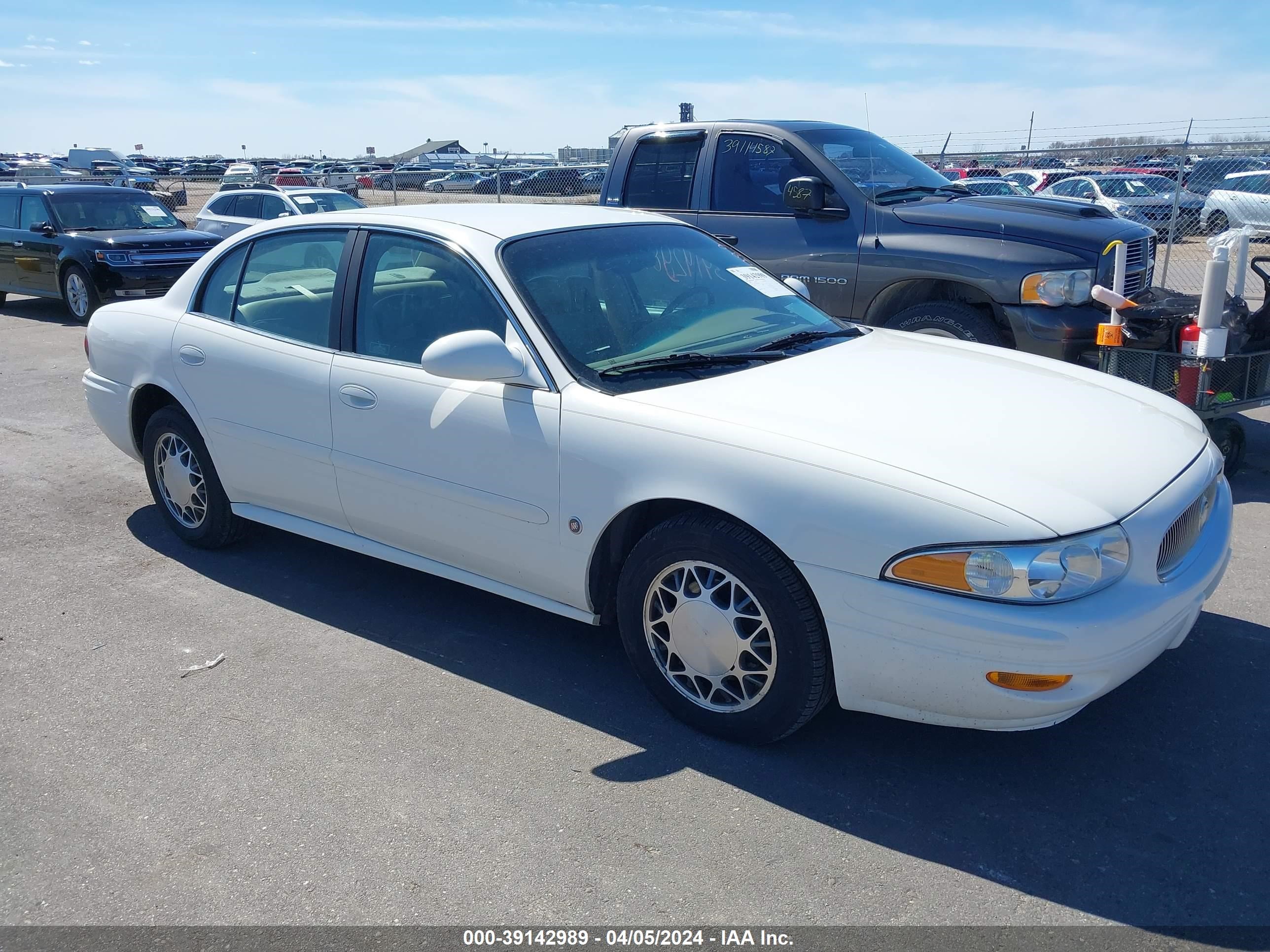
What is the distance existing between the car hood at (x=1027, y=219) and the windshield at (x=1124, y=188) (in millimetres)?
15544

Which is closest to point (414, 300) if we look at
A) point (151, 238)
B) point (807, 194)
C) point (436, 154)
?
point (807, 194)

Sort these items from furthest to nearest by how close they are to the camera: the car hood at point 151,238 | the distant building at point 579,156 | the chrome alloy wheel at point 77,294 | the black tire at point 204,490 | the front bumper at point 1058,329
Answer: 1. the distant building at point 579,156
2. the chrome alloy wheel at point 77,294
3. the car hood at point 151,238
4. the front bumper at point 1058,329
5. the black tire at point 204,490

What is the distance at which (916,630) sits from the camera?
2910mm

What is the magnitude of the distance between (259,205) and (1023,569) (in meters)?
15.3

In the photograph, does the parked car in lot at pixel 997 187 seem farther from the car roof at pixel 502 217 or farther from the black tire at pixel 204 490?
the black tire at pixel 204 490

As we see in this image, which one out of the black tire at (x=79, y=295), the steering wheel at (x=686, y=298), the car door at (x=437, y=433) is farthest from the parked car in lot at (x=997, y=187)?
the car door at (x=437, y=433)

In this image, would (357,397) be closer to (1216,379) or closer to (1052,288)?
(1052,288)

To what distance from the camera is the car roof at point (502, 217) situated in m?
4.15

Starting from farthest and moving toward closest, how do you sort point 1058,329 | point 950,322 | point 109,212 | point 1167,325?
1. point 109,212
2. point 950,322
3. point 1058,329
4. point 1167,325

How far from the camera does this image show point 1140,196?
2114 cm

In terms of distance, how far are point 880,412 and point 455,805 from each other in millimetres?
1729

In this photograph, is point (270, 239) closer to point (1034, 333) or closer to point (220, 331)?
point (220, 331)

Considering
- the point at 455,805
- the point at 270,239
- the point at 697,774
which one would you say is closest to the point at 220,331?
the point at 270,239

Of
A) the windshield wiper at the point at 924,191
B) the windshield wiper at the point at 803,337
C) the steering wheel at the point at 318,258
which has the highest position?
the windshield wiper at the point at 924,191
